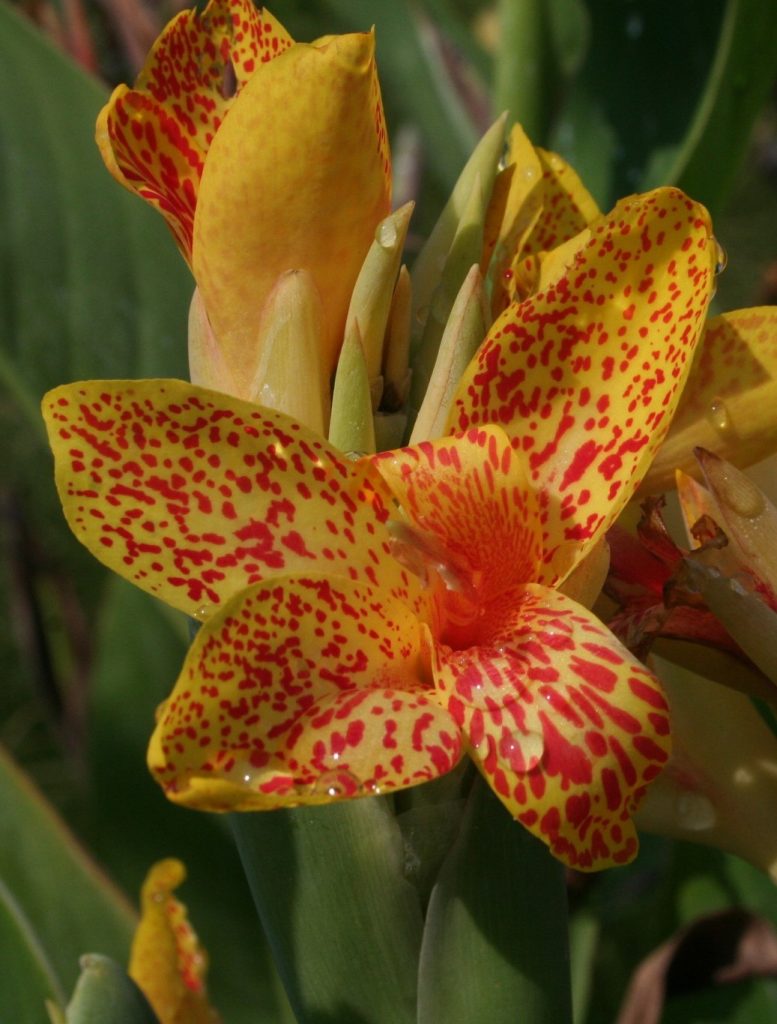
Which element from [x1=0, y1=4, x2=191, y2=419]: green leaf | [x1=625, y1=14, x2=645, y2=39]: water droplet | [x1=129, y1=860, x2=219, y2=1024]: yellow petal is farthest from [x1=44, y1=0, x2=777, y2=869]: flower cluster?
[x1=625, y1=14, x2=645, y2=39]: water droplet

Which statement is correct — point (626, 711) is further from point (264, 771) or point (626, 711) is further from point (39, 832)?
point (39, 832)

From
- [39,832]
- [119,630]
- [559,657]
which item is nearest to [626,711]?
[559,657]

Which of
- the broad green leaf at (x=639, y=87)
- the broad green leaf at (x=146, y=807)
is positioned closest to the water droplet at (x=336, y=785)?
the broad green leaf at (x=146, y=807)

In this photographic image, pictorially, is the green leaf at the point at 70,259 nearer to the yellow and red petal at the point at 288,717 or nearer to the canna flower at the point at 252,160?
the canna flower at the point at 252,160

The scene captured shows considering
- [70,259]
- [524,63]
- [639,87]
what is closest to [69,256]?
[70,259]

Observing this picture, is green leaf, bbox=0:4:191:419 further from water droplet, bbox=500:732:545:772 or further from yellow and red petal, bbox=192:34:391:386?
water droplet, bbox=500:732:545:772

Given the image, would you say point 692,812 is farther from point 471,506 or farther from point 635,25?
point 635,25
